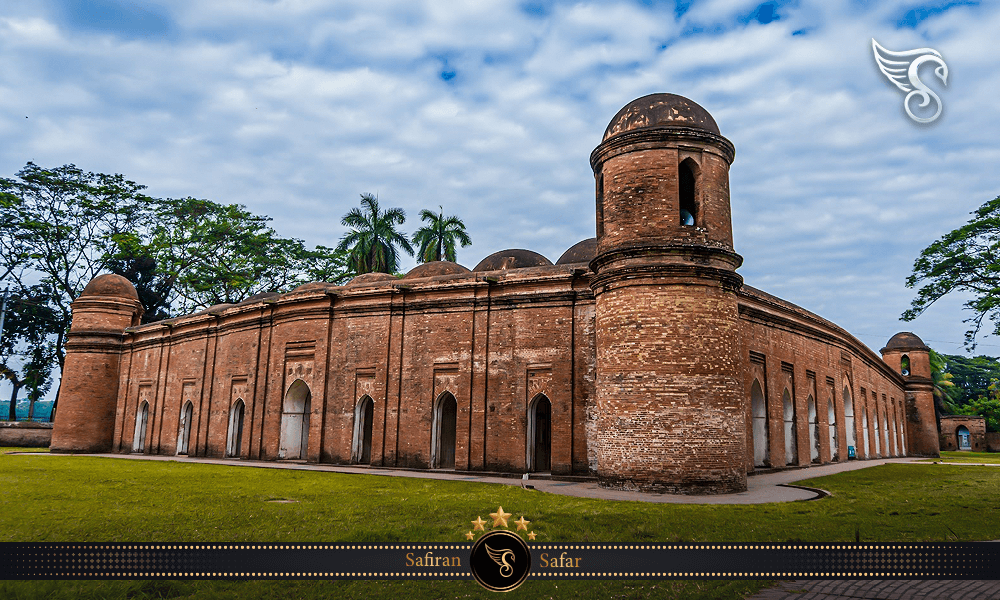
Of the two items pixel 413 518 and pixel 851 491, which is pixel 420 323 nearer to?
pixel 413 518

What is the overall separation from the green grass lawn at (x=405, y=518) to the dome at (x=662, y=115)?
7.66 meters

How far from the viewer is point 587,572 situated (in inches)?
135

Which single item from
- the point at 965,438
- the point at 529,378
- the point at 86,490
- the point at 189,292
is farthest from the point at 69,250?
the point at 965,438

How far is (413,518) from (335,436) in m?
11.1

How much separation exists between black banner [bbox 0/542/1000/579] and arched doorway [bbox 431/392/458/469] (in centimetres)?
1397

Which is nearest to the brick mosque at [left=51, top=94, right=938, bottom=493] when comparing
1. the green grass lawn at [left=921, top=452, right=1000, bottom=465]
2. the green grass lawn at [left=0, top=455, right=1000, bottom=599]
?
the green grass lawn at [left=921, top=452, right=1000, bottom=465]

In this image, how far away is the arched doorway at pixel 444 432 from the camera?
1756 cm

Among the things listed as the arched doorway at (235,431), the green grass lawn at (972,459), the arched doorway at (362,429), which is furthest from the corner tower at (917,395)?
the arched doorway at (235,431)

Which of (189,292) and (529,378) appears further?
(189,292)

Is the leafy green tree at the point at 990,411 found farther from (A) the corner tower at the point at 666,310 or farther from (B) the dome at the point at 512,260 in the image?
(A) the corner tower at the point at 666,310

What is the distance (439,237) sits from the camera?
36781mm

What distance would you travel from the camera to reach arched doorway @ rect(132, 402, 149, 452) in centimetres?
2723

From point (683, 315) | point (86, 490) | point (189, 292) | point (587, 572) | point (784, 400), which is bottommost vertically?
point (86, 490)

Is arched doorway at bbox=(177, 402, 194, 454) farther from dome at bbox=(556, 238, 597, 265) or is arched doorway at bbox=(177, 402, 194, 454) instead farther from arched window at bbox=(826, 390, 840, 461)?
arched window at bbox=(826, 390, 840, 461)
